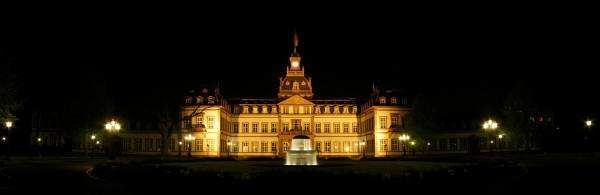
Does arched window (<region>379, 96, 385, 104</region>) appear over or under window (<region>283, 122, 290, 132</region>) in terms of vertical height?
over

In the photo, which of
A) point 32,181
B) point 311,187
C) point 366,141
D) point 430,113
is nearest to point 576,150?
point 430,113

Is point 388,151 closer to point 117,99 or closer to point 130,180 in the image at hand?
point 117,99

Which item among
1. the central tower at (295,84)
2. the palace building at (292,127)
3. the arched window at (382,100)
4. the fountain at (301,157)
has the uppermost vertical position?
the central tower at (295,84)

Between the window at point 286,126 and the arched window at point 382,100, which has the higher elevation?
the arched window at point 382,100

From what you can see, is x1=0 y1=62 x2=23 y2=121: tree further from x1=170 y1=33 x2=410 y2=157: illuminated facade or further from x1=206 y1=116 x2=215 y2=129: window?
x1=170 y1=33 x2=410 y2=157: illuminated facade

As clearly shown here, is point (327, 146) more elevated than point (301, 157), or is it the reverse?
point (327, 146)

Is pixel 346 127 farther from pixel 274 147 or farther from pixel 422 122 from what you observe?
pixel 422 122

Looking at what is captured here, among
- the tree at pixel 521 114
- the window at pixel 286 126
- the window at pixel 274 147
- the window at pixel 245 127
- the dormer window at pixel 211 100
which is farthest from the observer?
the window at pixel 245 127

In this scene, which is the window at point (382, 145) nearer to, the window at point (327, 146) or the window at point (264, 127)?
the window at point (327, 146)

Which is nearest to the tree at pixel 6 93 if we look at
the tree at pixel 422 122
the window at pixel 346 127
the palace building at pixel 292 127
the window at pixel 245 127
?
the palace building at pixel 292 127

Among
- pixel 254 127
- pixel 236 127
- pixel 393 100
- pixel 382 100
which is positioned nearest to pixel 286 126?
pixel 254 127

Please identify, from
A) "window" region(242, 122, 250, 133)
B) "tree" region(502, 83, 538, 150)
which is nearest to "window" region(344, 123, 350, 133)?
"window" region(242, 122, 250, 133)

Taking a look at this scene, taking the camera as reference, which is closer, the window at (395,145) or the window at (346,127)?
the window at (395,145)

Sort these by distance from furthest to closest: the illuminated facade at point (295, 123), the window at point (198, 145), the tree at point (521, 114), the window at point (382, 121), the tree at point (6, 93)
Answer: the illuminated facade at point (295, 123), the window at point (382, 121), the window at point (198, 145), the tree at point (521, 114), the tree at point (6, 93)
